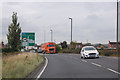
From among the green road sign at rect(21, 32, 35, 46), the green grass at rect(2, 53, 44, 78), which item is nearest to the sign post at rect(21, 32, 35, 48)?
the green road sign at rect(21, 32, 35, 46)

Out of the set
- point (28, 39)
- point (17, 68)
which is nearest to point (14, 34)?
point (28, 39)

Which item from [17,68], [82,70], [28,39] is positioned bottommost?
[82,70]

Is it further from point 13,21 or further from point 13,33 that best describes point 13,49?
point 13,21

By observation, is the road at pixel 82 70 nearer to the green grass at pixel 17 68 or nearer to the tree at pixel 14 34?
the green grass at pixel 17 68

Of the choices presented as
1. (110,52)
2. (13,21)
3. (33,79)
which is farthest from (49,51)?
(33,79)

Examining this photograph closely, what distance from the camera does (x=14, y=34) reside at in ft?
138

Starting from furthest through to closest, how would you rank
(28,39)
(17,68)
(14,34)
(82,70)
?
(14,34) < (28,39) < (82,70) < (17,68)

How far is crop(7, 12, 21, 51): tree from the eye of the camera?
41.2 m

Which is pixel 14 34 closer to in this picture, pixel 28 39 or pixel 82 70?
pixel 28 39

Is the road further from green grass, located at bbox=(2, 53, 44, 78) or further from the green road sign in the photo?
the green road sign

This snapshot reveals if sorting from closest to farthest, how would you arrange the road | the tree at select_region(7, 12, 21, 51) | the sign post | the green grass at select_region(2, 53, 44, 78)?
the green grass at select_region(2, 53, 44, 78) < the road < the sign post < the tree at select_region(7, 12, 21, 51)

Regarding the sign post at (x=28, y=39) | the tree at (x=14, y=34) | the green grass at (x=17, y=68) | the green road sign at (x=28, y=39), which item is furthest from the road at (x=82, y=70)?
the tree at (x=14, y=34)

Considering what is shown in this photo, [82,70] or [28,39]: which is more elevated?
[28,39]

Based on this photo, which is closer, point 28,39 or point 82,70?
point 82,70
